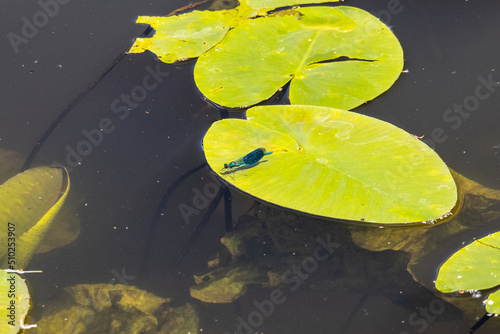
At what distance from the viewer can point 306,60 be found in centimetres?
371

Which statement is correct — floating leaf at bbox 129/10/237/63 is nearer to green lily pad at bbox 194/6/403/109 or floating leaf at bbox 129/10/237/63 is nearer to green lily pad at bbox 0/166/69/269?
green lily pad at bbox 194/6/403/109

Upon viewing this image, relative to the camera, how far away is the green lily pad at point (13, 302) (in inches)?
105

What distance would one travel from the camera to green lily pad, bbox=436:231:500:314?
2.51m

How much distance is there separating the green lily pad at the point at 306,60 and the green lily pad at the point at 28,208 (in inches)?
52.0

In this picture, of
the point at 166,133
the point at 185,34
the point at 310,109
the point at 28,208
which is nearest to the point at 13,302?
the point at 28,208

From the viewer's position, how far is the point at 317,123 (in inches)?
129

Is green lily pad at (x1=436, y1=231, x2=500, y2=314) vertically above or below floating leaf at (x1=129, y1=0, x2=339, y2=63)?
below

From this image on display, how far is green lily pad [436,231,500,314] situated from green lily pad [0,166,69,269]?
2578 mm

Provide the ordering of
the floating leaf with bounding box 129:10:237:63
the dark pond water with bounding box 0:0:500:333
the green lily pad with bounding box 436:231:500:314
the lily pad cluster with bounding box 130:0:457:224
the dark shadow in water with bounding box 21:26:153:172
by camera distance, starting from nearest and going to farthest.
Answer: the green lily pad with bounding box 436:231:500:314
the dark pond water with bounding box 0:0:500:333
the lily pad cluster with bounding box 130:0:457:224
the dark shadow in water with bounding box 21:26:153:172
the floating leaf with bounding box 129:10:237:63

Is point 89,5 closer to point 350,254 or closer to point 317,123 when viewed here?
point 317,123

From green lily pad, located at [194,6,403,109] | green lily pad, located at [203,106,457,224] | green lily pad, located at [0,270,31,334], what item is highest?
green lily pad, located at [194,6,403,109]

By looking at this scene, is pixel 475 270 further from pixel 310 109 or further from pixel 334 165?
pixel 310 109

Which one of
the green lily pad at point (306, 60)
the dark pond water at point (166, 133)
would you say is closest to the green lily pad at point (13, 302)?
the dark pond water at point (166, 133)

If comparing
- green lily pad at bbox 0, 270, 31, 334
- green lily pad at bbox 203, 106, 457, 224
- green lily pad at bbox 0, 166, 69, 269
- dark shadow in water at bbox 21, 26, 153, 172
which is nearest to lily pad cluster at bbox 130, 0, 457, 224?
green lily pad at bbox 203, 106, 457, 224
